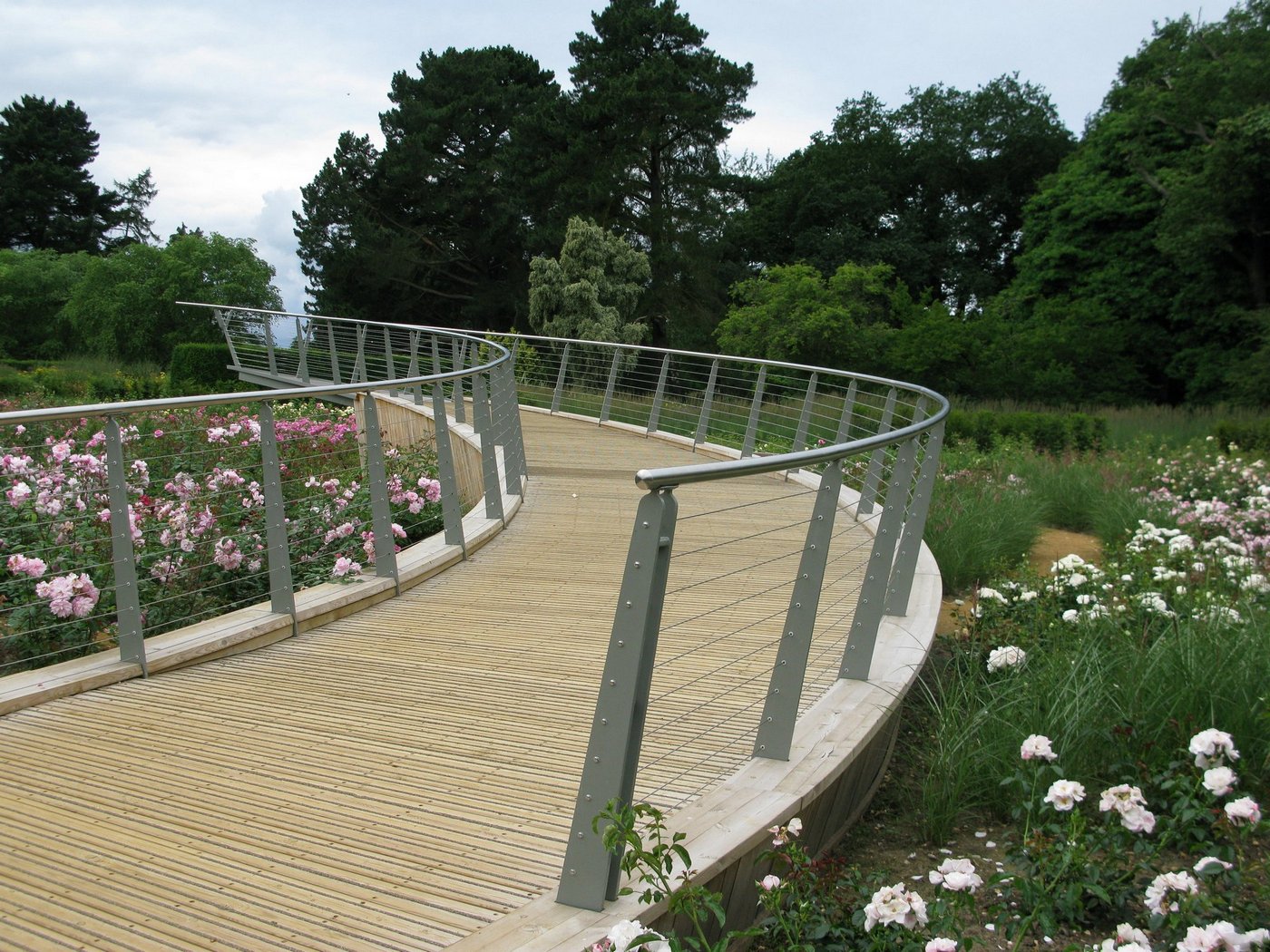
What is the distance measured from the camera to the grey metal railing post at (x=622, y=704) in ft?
8.66

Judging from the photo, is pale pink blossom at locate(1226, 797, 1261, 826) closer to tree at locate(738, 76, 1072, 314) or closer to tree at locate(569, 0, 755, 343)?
tree at locate(569, 0, 755, 343)

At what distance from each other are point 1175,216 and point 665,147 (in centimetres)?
1639

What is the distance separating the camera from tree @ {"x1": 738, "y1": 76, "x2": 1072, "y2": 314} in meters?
42.6

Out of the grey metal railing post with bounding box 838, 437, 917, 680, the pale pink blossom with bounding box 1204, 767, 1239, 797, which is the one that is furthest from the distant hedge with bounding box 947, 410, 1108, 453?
the pale pink blossom with bounding box 1204, 767, 1239, 797

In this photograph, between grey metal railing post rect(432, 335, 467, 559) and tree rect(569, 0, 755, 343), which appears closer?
grey metal railing post rect(432, 335, 467, 559)

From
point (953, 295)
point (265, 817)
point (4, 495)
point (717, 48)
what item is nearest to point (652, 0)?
point (717, 48)

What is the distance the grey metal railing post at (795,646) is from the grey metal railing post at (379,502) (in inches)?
135

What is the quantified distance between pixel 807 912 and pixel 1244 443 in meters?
17.2

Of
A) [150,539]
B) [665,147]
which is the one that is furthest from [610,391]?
[665,147]

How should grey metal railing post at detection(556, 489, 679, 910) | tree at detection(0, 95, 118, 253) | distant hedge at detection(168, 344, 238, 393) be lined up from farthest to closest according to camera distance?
tree at detection(0, 95, 118, 253) → distant hedge at detection(168, 344, 238, 393) → grey metal railing post at detection(556, 489, 679, 910)

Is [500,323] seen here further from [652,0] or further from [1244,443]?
[1244,443]

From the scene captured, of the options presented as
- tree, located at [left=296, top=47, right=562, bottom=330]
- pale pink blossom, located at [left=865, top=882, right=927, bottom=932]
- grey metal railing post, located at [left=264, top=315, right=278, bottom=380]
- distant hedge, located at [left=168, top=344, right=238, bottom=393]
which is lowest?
distant hedge, located at [left=168, top=344, right=238, bottom=393]

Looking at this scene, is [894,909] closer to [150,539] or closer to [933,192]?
[150,539]

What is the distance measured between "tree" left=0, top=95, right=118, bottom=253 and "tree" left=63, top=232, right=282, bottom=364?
25634 millimetres
